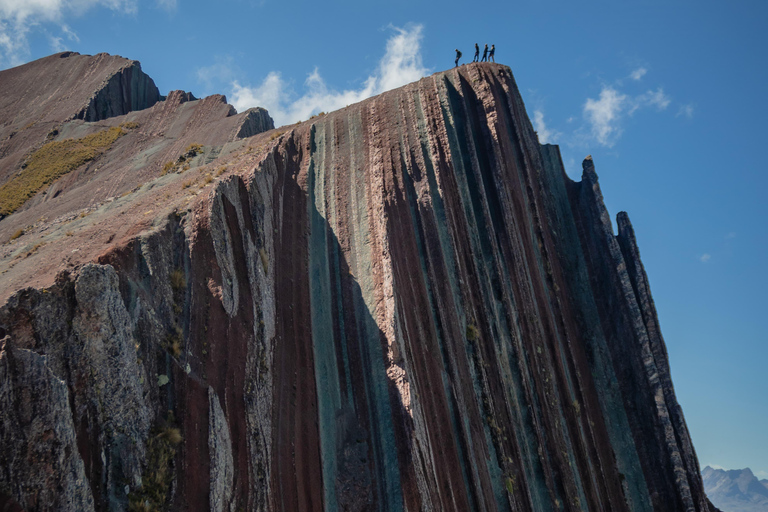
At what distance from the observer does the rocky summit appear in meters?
9.66

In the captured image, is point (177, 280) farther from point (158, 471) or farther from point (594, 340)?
point (594, 340)

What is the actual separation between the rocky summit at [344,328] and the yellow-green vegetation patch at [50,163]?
29 centimetres

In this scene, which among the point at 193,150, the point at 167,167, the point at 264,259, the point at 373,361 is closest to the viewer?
the point at 373,361

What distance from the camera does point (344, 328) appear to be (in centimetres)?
1778

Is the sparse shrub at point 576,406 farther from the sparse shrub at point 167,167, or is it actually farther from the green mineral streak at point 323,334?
the sparse shrub at point 167,167

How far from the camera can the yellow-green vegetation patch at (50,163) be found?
32125 millimetres

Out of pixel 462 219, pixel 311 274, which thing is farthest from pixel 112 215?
pixel 462 219

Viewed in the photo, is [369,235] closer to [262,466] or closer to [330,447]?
[330,447]

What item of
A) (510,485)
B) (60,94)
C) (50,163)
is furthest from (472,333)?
(60,94)

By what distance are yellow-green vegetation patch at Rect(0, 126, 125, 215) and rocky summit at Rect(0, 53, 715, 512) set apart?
291mm

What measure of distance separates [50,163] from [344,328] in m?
29.4

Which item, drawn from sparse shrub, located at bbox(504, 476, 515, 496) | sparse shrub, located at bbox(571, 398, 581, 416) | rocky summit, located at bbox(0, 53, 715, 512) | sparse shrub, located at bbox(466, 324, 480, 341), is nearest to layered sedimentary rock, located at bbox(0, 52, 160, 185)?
rocky summit, located at bbox(0, 53, 715, 512)

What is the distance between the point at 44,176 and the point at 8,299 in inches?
1204

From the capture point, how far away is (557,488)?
19.3m
